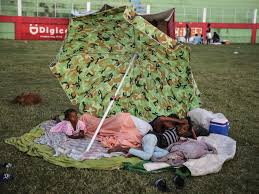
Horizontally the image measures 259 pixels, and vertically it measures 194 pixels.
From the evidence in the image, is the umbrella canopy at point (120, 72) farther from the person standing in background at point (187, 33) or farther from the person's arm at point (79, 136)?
the person standing in background at point (187, 33)

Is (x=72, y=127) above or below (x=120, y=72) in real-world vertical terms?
below

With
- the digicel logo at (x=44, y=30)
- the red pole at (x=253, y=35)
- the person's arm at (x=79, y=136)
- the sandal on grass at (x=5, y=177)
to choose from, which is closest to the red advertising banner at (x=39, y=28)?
the digicel logo at (x=44, y=30)

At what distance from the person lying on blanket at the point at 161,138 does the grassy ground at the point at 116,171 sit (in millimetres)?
399

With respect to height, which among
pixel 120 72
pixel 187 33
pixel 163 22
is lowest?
pixel 187 33

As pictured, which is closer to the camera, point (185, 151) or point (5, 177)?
point (5, 177)

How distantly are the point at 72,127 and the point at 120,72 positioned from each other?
108 cm

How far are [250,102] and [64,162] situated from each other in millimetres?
5203

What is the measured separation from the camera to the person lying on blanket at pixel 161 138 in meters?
5.23

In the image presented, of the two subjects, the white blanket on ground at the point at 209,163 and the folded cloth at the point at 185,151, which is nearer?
the white blanket on ground at the point at 209,163

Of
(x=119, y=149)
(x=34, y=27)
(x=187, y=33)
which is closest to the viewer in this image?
(x=119, y=149)

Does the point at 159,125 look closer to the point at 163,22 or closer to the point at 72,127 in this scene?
the point at 72,127

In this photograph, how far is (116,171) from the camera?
4910 mm

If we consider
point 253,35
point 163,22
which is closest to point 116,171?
point 163,22

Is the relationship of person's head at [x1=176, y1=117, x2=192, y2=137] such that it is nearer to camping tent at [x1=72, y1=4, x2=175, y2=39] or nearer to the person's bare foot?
the person's bare foot
